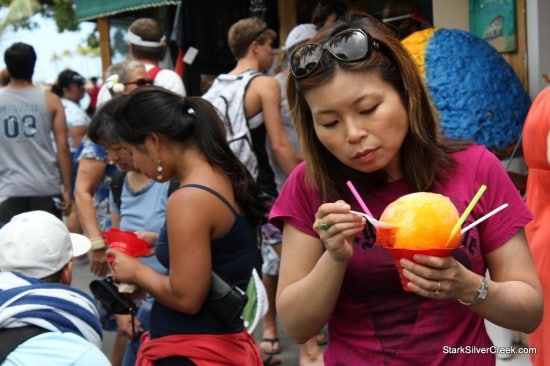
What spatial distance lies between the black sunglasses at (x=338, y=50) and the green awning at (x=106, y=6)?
5448 millimetres

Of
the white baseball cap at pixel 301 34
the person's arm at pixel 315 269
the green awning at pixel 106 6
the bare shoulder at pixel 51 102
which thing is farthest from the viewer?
the green awning at pixel 106 6

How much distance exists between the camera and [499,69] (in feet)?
14.0

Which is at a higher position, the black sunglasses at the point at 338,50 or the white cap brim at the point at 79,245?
the black sunglasses at the point at 338,50

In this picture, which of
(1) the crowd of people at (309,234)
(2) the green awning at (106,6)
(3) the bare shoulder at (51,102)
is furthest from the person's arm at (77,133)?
(1) the crowd of people at (309,234)

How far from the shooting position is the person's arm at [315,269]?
1.63m

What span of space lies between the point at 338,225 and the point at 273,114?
3.35 m

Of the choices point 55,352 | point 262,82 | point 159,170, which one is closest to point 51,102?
point 262,82

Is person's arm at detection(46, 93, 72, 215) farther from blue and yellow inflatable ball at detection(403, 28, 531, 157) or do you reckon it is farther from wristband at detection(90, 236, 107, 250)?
blue and yellow inflatable ball at detection(403, 28, 531, 157)

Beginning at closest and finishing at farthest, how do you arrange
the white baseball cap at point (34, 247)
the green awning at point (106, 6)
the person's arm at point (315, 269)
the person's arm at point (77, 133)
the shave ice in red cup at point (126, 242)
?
the person's arm at point (315, 269)
the white baseball cap at point (34, 247)
the shave ice in red cup at point (126, 242)
the green awning at point (106, 6)
the person's arm at point (77, 133)

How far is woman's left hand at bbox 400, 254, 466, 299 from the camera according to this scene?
1.53m

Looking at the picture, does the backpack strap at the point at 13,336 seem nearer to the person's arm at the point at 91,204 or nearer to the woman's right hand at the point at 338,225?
the woman's right hand at the point at 338,225

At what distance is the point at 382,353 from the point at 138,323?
6.95ft

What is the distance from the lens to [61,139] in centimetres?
623

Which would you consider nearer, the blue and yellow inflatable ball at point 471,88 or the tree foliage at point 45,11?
the blue and yellow inflatable ball at point 471,88
